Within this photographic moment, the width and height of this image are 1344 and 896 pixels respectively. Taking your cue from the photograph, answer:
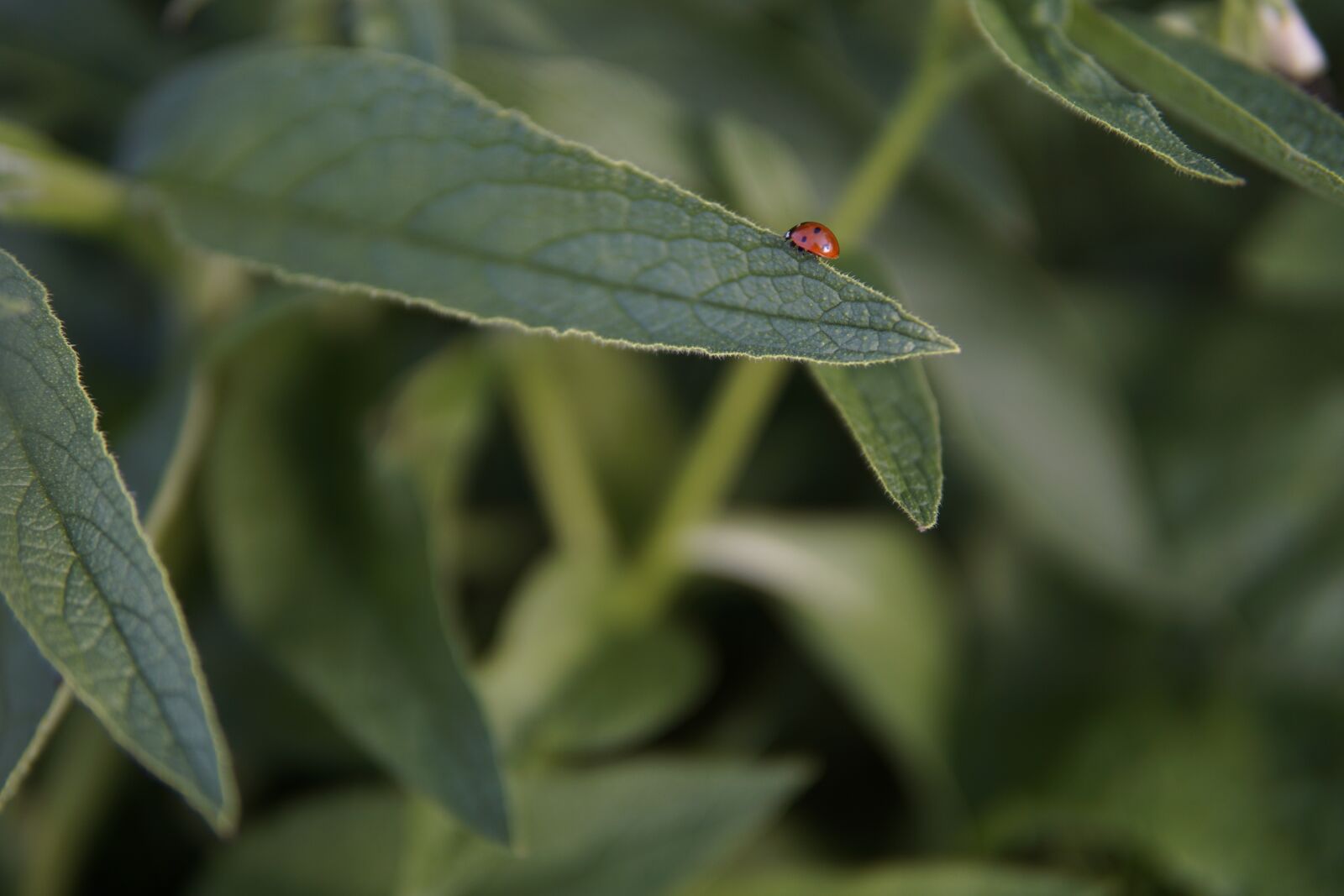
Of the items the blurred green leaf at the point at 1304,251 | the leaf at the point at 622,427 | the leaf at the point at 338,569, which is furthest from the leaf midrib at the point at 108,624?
A: the blurred green leaf at the point at 1304,251

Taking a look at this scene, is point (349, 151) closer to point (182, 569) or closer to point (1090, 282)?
point (182, 569)

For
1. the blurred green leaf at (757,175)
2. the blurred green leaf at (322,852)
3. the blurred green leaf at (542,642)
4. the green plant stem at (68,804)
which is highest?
the blurred green leaf at (757,175)

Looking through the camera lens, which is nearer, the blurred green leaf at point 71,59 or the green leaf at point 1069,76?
the green leaf at point 1069,76

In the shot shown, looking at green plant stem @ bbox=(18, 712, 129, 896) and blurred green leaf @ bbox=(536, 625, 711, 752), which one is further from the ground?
blurred green leaf @ bbox=(536, 625, 711, 752)

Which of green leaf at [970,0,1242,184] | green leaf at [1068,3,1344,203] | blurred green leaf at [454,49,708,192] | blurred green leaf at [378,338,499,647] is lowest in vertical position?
blurred green leaf at [378,338,499,647]

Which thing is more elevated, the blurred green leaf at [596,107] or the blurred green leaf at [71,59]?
the blurred green leaf at [596,107]

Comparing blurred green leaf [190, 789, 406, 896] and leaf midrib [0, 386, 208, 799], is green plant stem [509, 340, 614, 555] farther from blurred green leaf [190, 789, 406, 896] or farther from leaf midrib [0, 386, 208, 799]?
leaf midrib [0, 386, 208, 799]

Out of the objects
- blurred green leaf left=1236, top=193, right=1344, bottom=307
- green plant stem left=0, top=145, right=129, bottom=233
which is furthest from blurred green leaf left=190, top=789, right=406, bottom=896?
blurred green leaf left=1236, top=193, right=1344, bottom=307

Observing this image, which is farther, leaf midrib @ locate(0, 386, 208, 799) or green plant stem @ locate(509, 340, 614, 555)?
green plant stem @ locate(509, 340, 614, 555)

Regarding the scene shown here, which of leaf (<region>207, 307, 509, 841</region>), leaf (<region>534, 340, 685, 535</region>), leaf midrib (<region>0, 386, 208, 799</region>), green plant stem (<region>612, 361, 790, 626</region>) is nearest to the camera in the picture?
leaf midrib (<region>0, 386, 208, 799</region>)

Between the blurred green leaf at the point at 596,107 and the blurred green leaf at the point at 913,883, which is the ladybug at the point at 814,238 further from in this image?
the blurred green leaf at the point at 913,883
